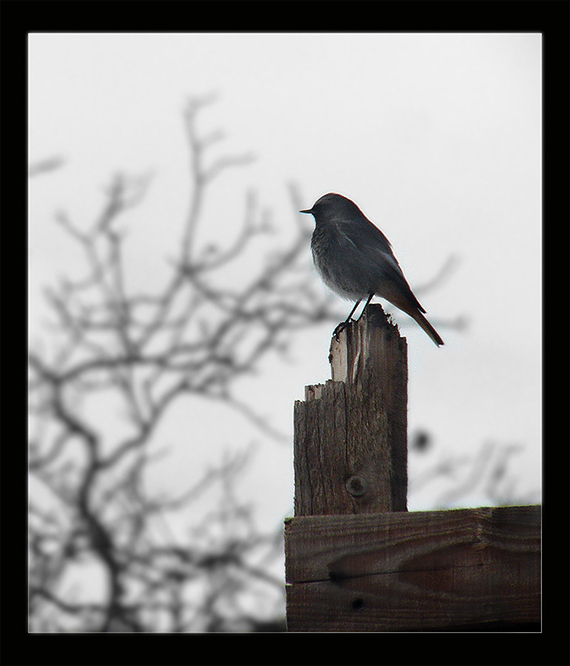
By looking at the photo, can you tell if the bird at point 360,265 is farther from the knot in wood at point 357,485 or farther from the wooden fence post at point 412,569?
the wooden fence post at point 412,569

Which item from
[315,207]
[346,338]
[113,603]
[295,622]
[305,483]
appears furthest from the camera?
[113,603]

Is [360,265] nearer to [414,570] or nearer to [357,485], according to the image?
[357,485]

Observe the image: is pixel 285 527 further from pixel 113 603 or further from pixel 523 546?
pixel 113 603

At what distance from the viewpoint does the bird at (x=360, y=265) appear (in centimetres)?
481

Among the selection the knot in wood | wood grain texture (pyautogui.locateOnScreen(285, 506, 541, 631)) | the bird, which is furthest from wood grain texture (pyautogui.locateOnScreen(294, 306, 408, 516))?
the bird

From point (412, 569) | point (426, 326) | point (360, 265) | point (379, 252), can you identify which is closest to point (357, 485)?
point (412, 569)

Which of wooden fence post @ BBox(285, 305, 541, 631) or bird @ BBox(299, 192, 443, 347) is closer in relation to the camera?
wooden fence post @ BBox(285, 305, 541, 631)

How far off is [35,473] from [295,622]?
7.12 meters

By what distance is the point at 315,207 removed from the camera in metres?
5.84

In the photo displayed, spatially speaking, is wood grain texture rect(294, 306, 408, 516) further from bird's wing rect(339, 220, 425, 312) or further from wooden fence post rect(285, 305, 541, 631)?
bird's wing rect(339, 220, 425, 312)

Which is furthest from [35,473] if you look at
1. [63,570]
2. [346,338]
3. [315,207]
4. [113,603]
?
[346,338]

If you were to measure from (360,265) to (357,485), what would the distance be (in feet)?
10.0

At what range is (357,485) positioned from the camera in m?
2.08

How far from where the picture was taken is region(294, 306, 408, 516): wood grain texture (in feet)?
6.82
